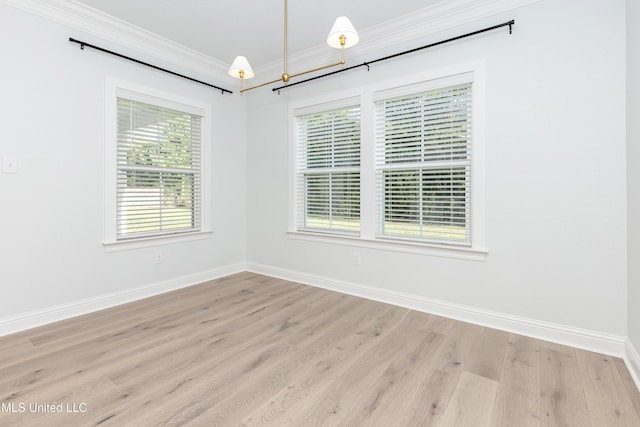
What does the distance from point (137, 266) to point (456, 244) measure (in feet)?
10.7

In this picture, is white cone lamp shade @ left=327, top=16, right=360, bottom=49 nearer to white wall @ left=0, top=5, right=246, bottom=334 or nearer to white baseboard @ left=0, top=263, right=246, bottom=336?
white wall @ left=0, top=5, right=246, bottom=334

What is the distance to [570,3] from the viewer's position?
2.30 meters

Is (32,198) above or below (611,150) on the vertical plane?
below

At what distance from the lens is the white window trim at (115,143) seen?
3.04 meters

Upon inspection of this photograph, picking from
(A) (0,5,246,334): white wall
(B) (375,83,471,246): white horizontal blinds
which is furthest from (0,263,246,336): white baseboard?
(B) (375,83,471,246): white horizontal blinds

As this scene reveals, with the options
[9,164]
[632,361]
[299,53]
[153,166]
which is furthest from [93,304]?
[632,361]

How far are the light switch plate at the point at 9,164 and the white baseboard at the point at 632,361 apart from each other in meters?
4.57

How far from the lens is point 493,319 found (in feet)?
8.63

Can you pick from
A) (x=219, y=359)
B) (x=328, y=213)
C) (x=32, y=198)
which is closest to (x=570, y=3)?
(x=328, y=213)

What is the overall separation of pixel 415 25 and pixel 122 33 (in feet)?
9.43

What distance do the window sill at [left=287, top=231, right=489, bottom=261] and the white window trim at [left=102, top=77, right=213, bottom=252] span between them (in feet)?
4.46

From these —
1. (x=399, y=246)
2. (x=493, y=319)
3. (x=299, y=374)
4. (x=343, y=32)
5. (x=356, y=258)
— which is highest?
(x=343, y=32)

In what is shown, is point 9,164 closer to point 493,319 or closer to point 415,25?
point 415,25

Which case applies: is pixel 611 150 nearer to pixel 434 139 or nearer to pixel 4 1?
pixel 434 139
